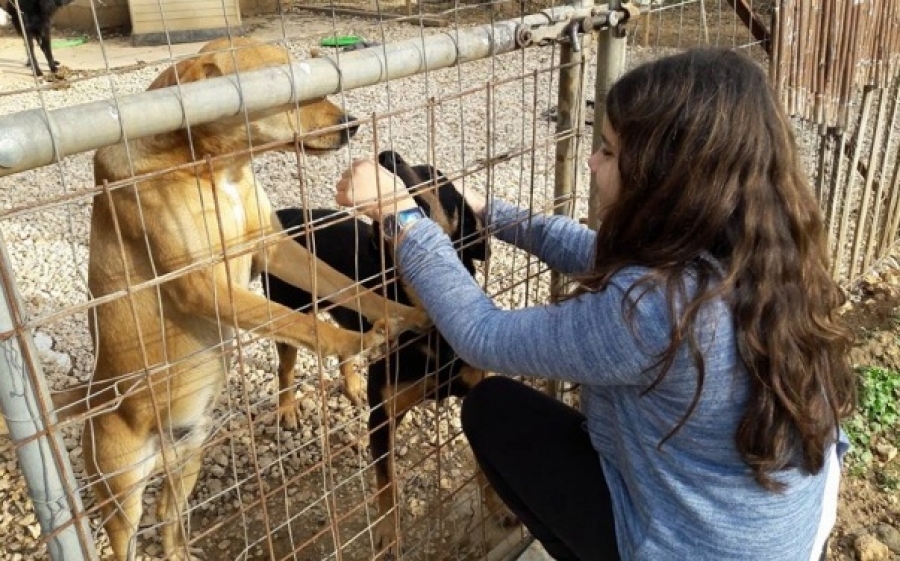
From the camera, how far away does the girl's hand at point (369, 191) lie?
1953 millimetres

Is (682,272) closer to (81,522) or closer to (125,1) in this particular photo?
(81,522)

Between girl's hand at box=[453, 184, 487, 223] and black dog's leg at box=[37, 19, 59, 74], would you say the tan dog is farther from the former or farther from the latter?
black dog's leg at box=[37, 19, 59, 74]

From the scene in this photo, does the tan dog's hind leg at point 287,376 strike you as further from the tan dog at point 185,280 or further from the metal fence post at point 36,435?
the metal fence post at point 36,435

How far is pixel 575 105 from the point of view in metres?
2.58

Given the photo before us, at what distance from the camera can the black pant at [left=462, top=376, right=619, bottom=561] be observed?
222 cm

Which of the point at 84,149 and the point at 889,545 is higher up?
the point at 84,149

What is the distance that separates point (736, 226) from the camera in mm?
1732

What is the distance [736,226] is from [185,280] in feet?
4.96

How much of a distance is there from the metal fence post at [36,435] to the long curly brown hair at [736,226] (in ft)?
3.74

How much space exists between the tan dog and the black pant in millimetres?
461

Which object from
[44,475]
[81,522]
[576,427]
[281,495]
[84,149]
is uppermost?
[84,149]

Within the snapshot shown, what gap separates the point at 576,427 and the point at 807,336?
2.77 feet

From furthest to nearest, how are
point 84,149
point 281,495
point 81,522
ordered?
point 281,495 → point 81,522 → point 84,149

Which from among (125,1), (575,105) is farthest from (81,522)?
(125,1)
